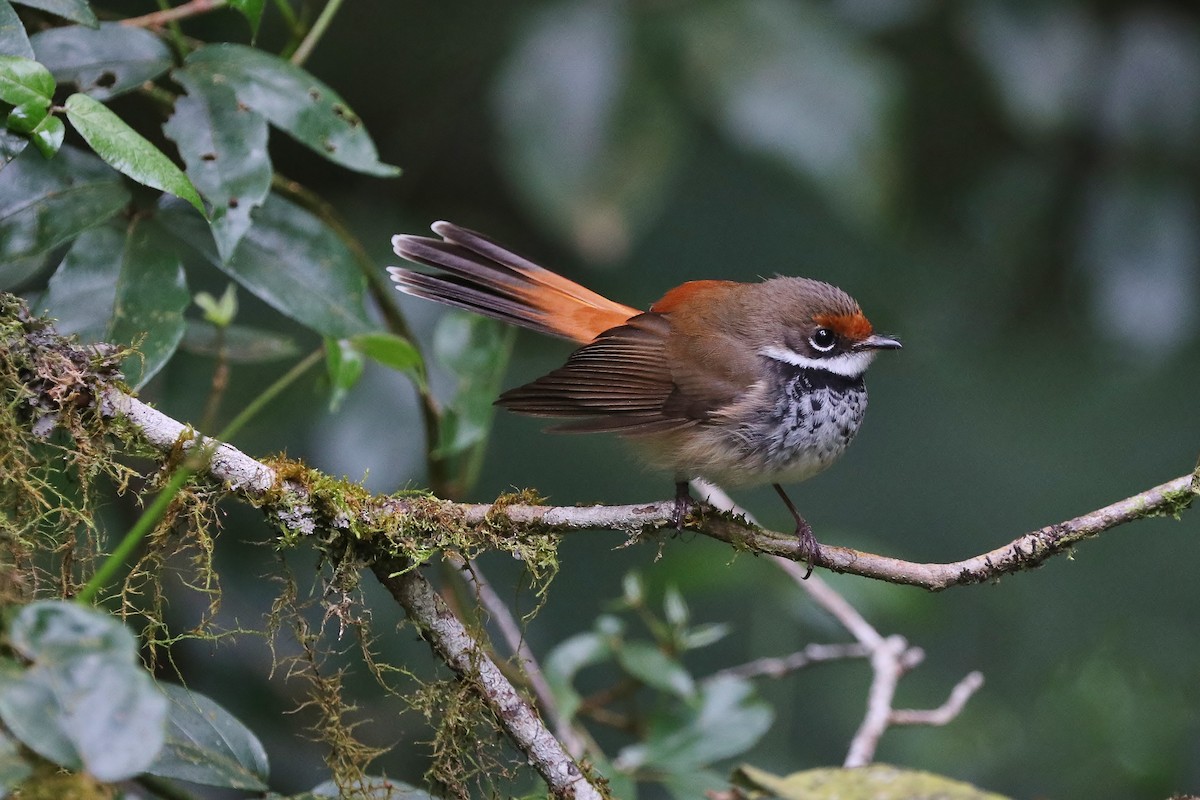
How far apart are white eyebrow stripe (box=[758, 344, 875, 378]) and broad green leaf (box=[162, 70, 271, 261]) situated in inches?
60.5

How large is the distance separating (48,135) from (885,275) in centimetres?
306

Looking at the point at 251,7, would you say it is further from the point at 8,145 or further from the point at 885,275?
the point at 885,275

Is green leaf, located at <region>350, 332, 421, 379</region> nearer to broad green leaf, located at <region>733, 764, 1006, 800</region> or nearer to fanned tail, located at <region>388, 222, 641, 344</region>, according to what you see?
fanned tail, located at <region>388, 222, 641, 344</region>

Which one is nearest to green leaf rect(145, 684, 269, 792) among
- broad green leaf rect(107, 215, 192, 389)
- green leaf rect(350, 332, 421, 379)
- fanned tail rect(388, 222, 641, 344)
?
broad green leaf rect(107, 215, 192, 389)

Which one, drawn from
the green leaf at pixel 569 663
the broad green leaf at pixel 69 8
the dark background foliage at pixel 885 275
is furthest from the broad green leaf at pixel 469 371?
the broad green leaf at pixel 69 8

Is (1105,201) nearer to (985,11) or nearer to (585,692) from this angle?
(985,11)

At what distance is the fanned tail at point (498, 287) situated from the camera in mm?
3207

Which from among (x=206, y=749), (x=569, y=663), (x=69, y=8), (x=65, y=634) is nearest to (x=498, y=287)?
(x=569, y=663)

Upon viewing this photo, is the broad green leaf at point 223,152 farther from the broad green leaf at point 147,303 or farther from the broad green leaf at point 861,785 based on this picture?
the broad green leaf at point 861,785

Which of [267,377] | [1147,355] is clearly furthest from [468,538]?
[1147,355]

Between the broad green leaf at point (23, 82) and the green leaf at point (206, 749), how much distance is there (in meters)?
0.94

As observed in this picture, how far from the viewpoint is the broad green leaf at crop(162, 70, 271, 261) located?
208 cm

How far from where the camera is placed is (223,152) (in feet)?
7.02

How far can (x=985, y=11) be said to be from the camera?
12.5 feet
